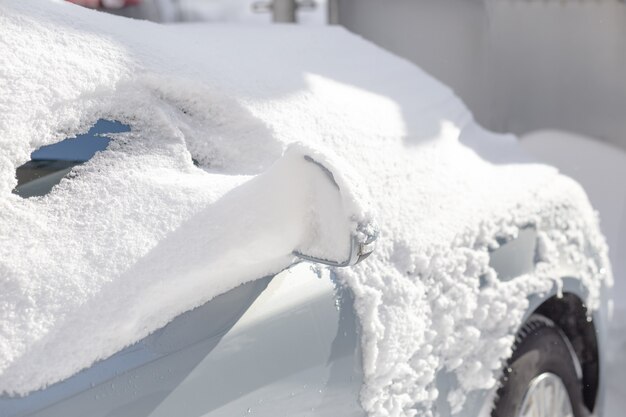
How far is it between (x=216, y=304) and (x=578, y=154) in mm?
3920

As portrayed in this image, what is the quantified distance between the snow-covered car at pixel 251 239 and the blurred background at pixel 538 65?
2399 mm

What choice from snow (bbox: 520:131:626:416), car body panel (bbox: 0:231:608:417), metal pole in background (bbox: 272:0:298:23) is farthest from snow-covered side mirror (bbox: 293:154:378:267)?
metal pole in background (bbox: 272:0:298:23)

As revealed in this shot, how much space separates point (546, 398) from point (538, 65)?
3.22 meters

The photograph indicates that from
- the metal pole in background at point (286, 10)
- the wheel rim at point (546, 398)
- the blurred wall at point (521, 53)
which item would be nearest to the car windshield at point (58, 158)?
the wheel rim at point (546, 398)

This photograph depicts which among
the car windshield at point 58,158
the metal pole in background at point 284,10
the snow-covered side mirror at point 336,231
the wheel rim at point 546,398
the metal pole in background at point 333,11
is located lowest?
the wheel rim at point 546,398

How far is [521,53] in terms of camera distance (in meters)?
5.52

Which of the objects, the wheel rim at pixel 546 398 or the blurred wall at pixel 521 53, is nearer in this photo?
the wheel rim at pixel 546 398

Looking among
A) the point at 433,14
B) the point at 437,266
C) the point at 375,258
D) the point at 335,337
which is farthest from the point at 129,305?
the point at 433,14

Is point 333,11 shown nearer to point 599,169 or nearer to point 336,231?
point 599,169

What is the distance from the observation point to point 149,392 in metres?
1.54

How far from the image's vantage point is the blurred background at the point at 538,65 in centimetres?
515

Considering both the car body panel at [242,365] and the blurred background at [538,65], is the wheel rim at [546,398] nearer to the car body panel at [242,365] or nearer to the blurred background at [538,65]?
the car body panel at [242,365]

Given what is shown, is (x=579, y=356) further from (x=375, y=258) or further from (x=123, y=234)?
(x=123, y=234)

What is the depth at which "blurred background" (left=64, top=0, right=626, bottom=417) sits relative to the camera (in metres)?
5.15
